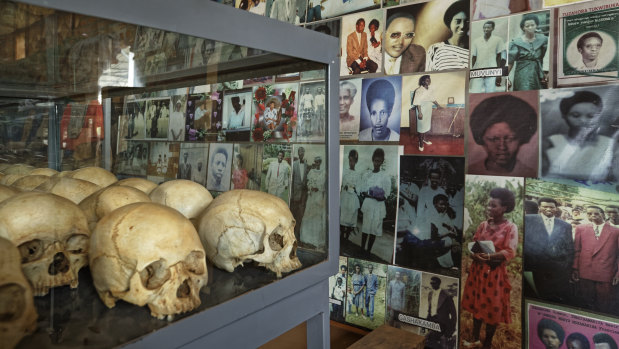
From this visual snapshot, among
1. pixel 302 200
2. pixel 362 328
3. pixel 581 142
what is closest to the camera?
pixel 302 200

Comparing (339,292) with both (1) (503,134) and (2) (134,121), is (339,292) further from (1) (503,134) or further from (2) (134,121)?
(2) (134,121)

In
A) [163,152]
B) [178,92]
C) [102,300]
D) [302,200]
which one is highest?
[178,92]

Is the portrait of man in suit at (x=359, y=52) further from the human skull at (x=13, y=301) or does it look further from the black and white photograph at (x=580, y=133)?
the human skull at (x=13, y=301)

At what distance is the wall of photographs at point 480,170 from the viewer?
5.46ft

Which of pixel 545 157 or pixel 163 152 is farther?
pixel 545 157

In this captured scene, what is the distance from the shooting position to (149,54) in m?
0.71

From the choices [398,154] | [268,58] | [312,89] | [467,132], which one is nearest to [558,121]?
[467,132]

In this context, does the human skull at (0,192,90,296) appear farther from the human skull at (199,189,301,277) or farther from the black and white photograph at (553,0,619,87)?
the black and white photograph at (553,0,619,87)

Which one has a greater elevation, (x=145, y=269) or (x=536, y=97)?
(x=536, y=97)

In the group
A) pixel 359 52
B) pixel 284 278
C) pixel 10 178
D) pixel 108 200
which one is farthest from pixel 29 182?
pixel 359 52

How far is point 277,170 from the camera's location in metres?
0.95

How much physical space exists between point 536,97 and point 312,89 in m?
1.17

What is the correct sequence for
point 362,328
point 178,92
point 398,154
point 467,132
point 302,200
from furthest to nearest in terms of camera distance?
1. point 362,328
2. point 398,154
3. point 467,132
4. point 302,200
5. point 178,92

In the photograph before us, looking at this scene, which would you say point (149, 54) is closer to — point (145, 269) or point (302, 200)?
point (145, 269)
